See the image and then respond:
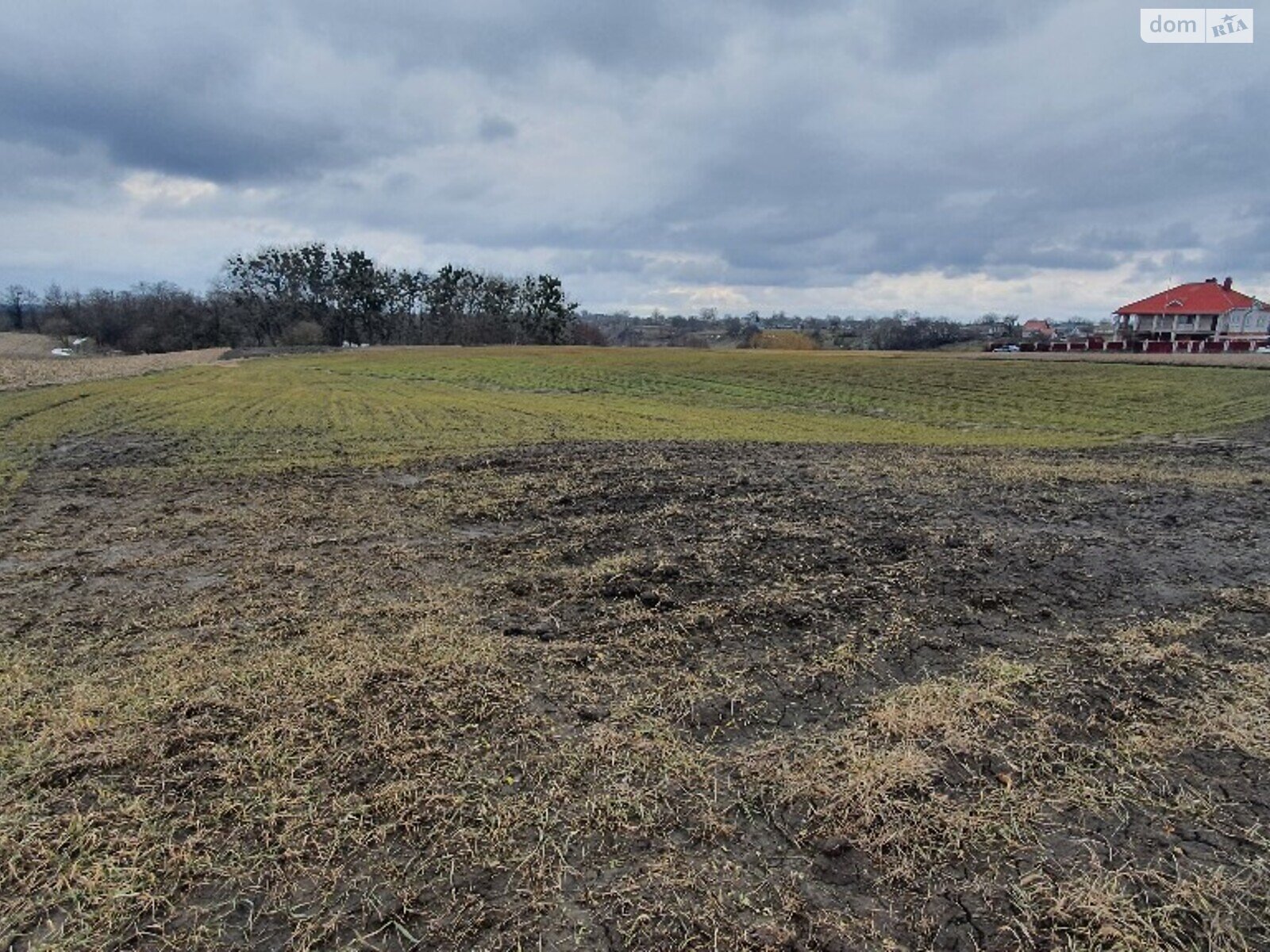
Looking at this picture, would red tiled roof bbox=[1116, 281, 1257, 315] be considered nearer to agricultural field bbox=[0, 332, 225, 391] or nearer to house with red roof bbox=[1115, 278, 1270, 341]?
house with red roof bbox=[1115, 278, 1270, 341]

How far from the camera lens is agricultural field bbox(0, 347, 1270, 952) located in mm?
2658

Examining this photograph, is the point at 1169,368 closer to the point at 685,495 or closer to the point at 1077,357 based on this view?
the point at 1077,357

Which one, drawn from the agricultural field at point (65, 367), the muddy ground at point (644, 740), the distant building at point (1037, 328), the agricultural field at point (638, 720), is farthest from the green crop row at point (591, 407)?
the distant building at point (1037, 328)

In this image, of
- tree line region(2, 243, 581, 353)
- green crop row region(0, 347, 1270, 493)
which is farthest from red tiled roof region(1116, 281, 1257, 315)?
tree line region(2, 243, 581, 353)

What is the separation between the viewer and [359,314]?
96.4m

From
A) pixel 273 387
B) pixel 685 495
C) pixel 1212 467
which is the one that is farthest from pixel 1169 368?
pixel 273 387

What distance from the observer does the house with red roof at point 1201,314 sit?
76125mm

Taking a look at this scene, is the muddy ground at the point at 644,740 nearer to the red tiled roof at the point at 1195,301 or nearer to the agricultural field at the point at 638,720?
the agricultural field at the point at 638,720

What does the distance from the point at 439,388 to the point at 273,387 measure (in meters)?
7.34

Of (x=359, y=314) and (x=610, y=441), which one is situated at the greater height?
(x=359, y=314)

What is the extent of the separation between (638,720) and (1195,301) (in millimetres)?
99341

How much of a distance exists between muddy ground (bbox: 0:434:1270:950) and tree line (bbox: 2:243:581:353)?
87128mm

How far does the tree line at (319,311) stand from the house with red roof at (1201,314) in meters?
74.0

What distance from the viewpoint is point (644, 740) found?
3703 mm
